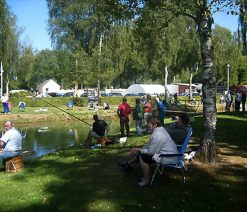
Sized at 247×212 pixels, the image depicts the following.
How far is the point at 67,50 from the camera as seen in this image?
50.5 metres

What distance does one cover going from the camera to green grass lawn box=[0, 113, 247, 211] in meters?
6.86

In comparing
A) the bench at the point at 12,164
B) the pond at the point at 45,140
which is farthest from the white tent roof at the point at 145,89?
the bench at the point at 12,164

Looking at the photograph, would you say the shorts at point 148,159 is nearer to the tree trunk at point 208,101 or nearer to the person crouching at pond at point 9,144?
the tree trunk at point 208,101

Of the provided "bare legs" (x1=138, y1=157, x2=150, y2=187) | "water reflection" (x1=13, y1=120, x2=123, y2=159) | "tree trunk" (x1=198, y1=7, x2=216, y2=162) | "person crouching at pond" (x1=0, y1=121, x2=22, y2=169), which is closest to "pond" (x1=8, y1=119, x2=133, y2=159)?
"water reflection" (x1=13, y1=120, x2=123, y2=159)

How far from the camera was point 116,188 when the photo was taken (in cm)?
775

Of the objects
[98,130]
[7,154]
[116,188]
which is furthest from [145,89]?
[116,188]

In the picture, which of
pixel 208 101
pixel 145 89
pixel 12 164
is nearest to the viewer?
pixel 208 101

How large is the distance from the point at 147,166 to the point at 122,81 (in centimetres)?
10606

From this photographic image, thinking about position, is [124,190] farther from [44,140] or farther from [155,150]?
[44,140]

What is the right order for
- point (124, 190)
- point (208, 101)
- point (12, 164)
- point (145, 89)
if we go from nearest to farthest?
point (124, 190) < point (208, 101) < point (12, 164) < point (145, 89)

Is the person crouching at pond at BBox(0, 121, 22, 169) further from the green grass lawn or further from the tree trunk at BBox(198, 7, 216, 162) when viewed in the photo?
the tree trunk at BBox(198, 7, 216, 162)

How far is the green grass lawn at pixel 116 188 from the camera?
686 centimetres

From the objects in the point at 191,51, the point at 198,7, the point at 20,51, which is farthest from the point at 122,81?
the point at 198,7

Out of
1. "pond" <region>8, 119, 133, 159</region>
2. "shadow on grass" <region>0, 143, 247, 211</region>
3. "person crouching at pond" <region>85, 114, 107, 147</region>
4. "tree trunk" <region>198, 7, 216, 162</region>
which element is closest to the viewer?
"shadow on grass" <region>0, 143, 247, 211</region>
